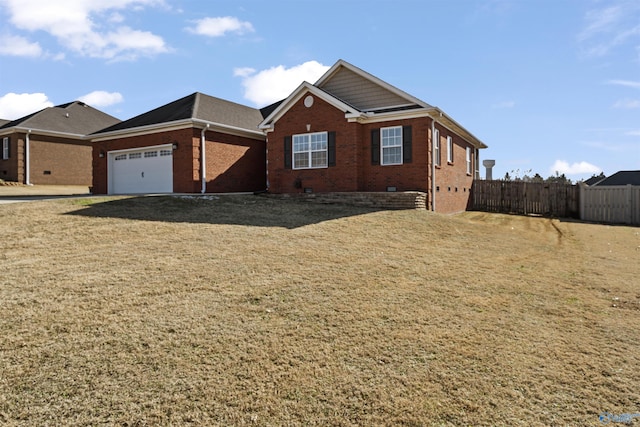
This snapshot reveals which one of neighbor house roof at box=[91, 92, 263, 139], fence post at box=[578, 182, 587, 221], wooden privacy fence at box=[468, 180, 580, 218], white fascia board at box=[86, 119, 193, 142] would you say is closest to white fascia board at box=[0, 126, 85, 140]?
white fascia board at box=[86, 119, 193, 142]

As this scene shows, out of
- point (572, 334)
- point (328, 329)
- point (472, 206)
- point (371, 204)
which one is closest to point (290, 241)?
point (328, 329)

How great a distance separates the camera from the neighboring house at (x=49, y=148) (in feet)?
96.0

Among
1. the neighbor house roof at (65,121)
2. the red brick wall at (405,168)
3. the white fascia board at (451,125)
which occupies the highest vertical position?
the neighbor house roof at (65,121)

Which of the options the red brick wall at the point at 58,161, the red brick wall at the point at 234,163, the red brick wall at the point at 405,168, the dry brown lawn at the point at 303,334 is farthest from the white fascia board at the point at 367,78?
the red brick wall at the point at 58,161

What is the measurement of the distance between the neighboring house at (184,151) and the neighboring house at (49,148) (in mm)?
9850

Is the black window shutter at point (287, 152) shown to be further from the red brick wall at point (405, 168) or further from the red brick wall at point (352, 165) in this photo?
the red brick wall at point (405, 168)

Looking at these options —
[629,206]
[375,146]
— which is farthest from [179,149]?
[629,206]

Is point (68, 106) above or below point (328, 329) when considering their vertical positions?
above

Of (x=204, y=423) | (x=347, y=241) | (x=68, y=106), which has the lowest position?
(x=204, y=423)

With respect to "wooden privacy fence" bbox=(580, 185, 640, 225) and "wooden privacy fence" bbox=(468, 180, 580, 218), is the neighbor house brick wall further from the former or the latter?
"wooden privacy fence" bbox=(580, 185, 640, 225)

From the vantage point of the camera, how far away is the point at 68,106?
1332 inches

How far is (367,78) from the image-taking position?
18.0 meters

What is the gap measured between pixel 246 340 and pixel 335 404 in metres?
1.32

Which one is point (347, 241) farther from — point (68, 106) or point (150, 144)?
point (68, 106)
